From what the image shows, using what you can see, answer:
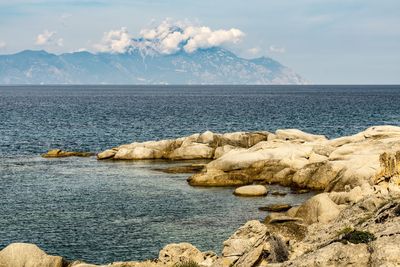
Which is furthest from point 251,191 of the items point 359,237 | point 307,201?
point 359,237

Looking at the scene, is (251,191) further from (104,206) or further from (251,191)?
(104,206)

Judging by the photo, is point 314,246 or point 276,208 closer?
point 314,246

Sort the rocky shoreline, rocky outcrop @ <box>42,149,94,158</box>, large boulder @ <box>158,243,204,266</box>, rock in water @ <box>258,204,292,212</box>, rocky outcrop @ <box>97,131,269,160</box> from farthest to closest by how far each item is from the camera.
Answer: rocky outcrop @ <box>42,149,94,158</box>
rocky outcrop @ <box>97,131,269,160</box>
rock in water @ <box>258,204,292,212</box>
large boulder @ <box>158,243,204,266</box>
the rocky shoreline

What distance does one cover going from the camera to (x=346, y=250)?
12.6 metres

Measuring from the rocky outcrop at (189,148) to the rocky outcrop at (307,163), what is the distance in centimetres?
1178

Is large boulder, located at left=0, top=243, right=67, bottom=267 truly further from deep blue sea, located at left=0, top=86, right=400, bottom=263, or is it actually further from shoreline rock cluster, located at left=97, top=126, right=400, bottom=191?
shoreline rock cluster, located at left=97, top=126, right=400, bottom=191

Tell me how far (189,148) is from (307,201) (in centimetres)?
3537

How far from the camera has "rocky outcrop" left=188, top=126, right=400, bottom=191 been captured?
49.2 m

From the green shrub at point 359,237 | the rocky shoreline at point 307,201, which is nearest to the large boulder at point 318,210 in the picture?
the rocky shoreline at point 307,201

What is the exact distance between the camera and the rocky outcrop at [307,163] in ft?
161

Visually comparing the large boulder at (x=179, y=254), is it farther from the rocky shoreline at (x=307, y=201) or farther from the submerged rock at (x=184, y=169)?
the submerged rock at (x=184, y=169)

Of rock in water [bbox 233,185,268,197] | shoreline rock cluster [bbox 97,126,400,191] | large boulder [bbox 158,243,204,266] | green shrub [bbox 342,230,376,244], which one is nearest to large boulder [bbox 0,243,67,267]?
large boulder [bbox 158,243,204,266]

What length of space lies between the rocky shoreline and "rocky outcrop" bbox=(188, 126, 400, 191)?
0.09 metres

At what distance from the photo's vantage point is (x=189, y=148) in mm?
71625
